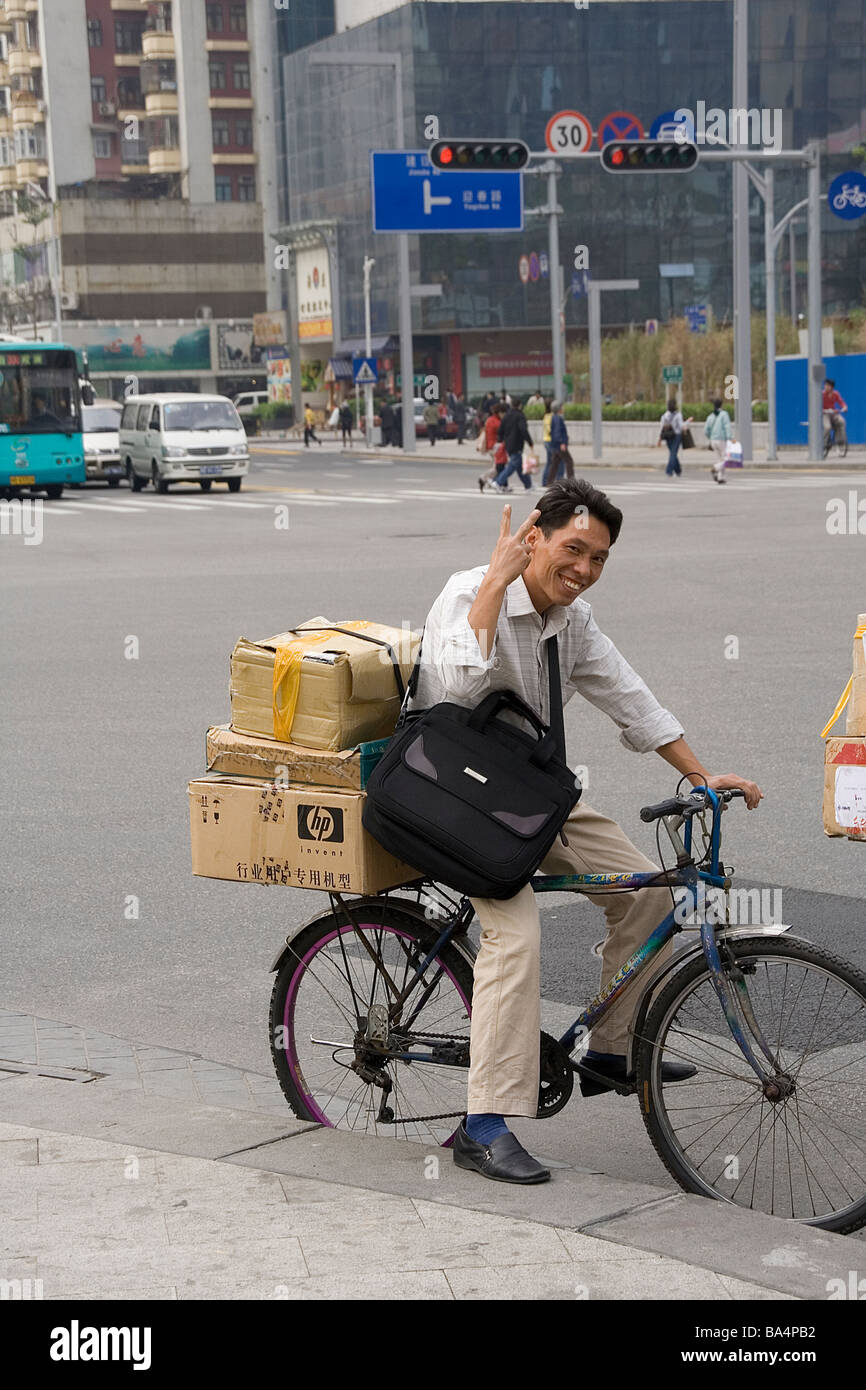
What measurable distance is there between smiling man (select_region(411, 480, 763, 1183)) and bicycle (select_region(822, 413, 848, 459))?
35.8 meters

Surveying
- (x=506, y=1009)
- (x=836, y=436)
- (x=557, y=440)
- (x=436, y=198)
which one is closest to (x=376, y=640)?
(x=506, y=1009)

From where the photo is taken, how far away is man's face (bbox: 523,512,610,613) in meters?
4.04

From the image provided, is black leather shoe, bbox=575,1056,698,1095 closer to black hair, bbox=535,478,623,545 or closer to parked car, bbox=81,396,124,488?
black hair, bbox=535,478,623,545

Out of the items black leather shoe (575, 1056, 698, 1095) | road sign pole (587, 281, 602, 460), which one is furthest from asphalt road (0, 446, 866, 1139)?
road sign pole (587, 281, 602, 460)

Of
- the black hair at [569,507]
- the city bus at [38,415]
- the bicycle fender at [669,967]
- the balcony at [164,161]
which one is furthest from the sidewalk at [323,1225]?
the balcony at [164,161]

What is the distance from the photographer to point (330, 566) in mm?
19766

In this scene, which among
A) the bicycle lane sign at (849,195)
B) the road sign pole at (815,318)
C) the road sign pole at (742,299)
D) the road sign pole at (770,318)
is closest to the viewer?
the bicycle lane sign at (849,195)

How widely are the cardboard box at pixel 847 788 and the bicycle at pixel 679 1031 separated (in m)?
0.23

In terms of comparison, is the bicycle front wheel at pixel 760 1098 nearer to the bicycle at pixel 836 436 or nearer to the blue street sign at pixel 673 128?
the bicycle at pixel 836 436

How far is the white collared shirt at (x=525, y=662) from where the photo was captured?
4031mm
